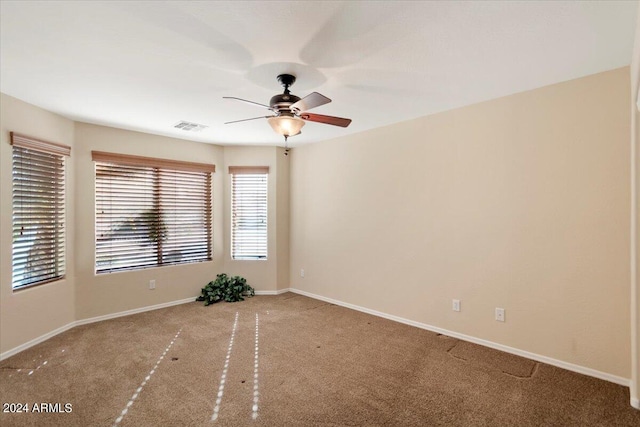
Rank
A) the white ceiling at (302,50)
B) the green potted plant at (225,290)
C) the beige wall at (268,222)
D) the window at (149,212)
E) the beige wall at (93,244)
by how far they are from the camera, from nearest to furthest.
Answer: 1. the white ceiling at (302,50)
2. the beige wall at (93,244)
3. the window at (149,212)
4. the green potted plant at (225,290)
5. the beige wall at (268,222)

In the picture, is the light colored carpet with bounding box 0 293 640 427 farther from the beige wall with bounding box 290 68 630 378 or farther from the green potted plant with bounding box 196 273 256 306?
the green potted plant with bounding box 196 273 256 306

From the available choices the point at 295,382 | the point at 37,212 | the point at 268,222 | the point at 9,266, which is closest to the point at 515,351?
the point at 295,382

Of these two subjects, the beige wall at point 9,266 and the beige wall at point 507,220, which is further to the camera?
the beige wall at point 9,266

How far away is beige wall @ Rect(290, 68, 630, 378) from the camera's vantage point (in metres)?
2.55

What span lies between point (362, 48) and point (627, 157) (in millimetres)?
2243

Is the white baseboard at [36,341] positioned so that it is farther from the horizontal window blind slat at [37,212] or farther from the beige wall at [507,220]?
the beige wall at [507,220]

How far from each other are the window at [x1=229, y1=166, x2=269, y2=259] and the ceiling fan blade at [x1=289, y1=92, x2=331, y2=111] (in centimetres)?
304

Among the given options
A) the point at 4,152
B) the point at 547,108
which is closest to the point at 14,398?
the point at 4,152

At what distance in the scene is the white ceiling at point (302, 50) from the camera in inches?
70.0

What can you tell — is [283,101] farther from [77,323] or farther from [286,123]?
[77,323]

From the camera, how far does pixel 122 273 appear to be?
4.27 m

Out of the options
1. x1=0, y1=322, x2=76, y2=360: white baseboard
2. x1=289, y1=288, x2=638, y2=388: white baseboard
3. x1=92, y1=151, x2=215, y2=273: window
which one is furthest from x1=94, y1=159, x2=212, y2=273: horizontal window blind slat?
x1=289, y1=288, x2=638, y2=388: white baseboard

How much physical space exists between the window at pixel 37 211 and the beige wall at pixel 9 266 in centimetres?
8

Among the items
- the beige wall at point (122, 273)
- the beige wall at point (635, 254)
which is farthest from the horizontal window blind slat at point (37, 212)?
the beige wall at point (635, 254)
